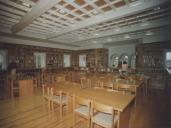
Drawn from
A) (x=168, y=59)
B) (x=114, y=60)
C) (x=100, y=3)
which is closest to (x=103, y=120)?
(x=100, y=3)

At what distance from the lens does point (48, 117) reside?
275 centimetres

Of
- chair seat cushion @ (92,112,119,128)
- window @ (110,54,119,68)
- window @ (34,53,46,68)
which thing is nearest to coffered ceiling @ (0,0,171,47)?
chair seat cushion @ (92,112,119,128)

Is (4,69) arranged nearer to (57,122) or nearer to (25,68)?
(25,68)

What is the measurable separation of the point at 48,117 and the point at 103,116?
5.34ft

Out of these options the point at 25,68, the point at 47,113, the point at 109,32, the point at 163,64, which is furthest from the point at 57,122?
the point at 163,64

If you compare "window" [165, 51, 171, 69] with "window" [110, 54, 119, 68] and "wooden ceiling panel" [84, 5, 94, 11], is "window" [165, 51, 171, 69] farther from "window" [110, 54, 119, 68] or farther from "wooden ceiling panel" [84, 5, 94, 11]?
"wooden ceiling panel" [84, 5, 94, 11]

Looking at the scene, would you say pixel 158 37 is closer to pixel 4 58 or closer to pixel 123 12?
pixel 123 12

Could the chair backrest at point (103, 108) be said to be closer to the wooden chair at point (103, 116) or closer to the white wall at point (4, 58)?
the wooden chair at point (103, 116)

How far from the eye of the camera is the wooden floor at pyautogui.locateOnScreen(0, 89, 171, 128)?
2.45 metres

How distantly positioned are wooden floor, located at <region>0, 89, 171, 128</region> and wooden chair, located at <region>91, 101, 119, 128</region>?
2.39 ft

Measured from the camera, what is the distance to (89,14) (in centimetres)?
364

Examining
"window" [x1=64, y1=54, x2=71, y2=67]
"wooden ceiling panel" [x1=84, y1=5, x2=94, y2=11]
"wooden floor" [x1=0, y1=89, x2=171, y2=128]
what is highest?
"wooden ceiling panel" [x1=84, y1=5, x2=94, y2=11]

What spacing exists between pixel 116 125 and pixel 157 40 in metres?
6.06

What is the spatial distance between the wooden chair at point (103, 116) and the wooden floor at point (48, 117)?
729 millimetres
